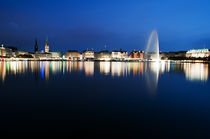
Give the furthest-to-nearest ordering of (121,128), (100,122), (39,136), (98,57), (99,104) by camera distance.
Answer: (98,57) < (99,104) < (100,122) < (121,128) < (39,136)

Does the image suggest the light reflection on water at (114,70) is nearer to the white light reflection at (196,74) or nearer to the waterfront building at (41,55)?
the white light reflection at (196,74)

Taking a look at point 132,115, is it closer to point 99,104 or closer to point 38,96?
point 99,104

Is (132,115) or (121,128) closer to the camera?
(121,128)

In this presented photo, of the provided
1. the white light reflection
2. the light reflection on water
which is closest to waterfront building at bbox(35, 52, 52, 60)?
the light reflection on water

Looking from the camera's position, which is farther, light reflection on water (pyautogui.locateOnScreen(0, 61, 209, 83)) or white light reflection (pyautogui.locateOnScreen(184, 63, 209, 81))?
light reflection on water (pyautogui.locateOnScreen(0, 61, 209, 83))

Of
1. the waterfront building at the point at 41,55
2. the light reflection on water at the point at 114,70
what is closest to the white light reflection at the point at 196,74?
the light reflection on water at the point at 114,70

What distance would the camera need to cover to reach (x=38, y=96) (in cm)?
965

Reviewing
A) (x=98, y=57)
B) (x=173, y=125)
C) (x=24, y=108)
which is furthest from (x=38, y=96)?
(x=98, y=57)

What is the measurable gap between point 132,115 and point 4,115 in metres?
4.87

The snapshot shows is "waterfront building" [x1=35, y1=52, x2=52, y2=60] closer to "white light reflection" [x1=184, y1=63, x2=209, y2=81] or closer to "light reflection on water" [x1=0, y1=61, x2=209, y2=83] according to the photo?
"light reflection on water" [x1=0, y1=61, x2=209, y2=83]

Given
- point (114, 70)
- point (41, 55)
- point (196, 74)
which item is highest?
point (41, 55)

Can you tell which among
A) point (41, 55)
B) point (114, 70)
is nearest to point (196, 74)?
point (114, 70)

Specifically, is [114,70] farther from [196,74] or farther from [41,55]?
[41,55]

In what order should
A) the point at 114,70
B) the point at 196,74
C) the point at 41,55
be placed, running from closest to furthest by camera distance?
the point at 196,74 < the point at 114,70 < the point at 41,55
